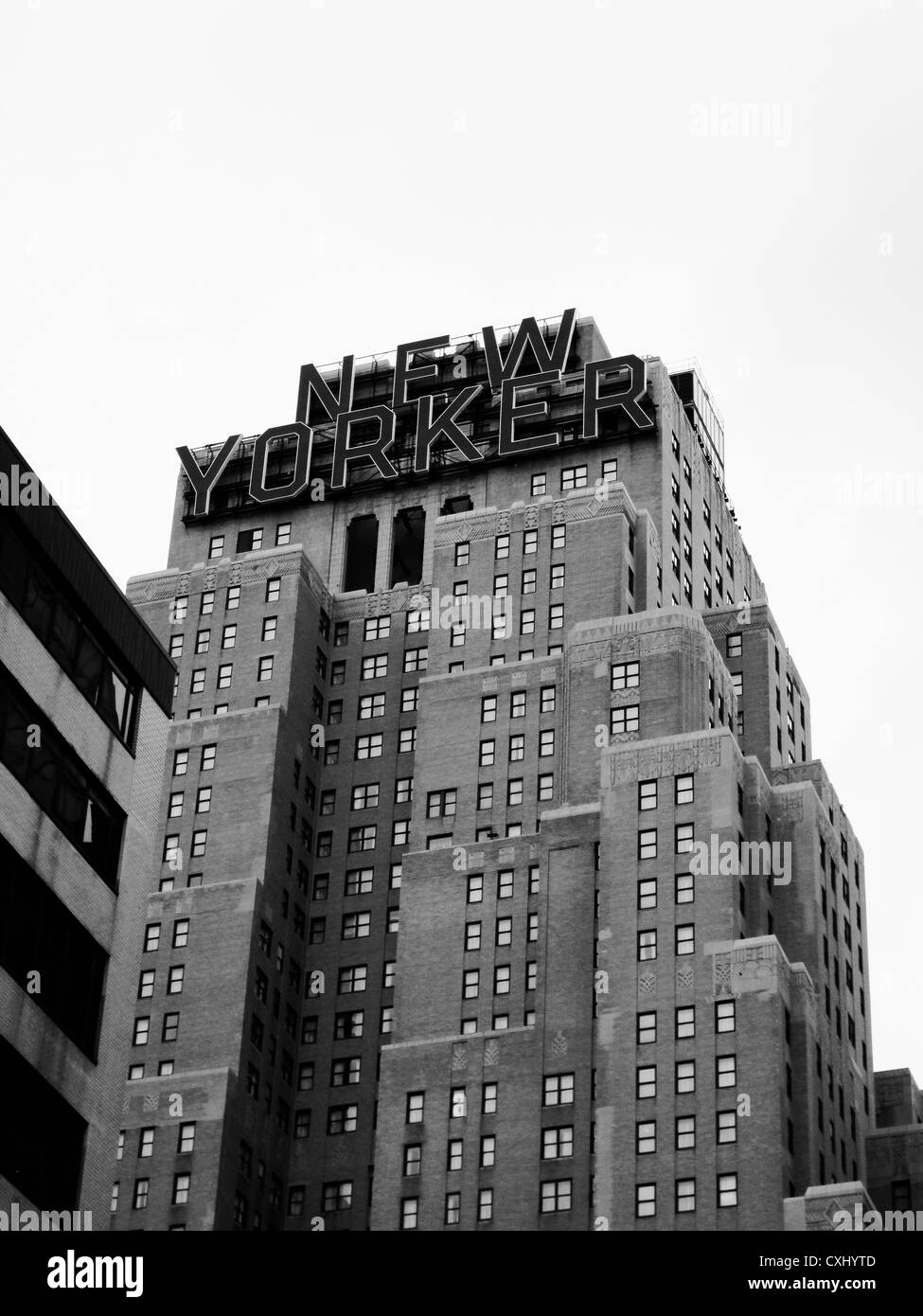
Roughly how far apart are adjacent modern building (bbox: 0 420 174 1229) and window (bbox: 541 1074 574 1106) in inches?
2712

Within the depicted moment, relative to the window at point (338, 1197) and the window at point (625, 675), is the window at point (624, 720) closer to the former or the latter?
the window at point (625, 675)

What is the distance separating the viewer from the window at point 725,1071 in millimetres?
125812

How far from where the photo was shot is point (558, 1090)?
13312 centimetres

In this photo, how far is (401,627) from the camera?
565ft

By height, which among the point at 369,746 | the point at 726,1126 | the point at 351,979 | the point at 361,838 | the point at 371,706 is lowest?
the point at 726,1126

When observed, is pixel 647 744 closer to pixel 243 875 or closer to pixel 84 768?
pixel 243 875

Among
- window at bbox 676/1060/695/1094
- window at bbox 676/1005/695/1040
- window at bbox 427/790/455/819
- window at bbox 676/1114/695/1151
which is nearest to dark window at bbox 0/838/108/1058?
window at bbox 676/1114/695/1151

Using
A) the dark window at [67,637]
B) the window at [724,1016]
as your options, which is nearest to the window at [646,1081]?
the window at [724,1016]

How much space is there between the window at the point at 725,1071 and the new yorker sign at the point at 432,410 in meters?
64.0

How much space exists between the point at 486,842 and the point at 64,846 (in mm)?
87330

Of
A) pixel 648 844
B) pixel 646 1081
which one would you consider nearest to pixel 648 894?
pixel 648 844

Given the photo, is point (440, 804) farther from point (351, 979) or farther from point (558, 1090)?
point (558, 1090)
